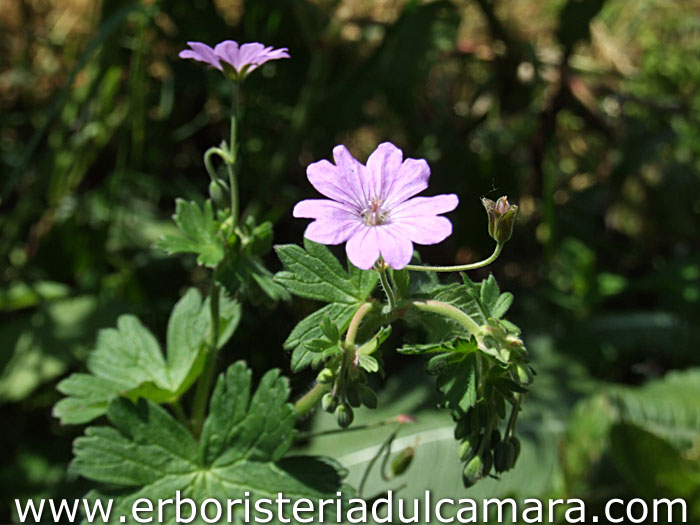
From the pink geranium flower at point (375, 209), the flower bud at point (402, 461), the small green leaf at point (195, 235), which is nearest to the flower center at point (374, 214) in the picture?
the pink geranium flower at point (375, 209)

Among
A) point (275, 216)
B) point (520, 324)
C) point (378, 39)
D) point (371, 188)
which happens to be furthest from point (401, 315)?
point (378, 39)

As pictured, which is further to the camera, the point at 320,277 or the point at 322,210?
the point at 320,277

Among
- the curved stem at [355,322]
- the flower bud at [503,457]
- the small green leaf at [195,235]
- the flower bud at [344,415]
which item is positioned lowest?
the flower bud at [503,457]

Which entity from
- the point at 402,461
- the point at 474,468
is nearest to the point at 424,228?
the point at 474,468

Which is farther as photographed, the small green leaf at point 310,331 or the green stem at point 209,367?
the green stem at point 209,367

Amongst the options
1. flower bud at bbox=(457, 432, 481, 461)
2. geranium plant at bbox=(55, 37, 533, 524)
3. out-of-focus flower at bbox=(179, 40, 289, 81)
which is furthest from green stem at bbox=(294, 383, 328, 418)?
out-of-focus flower at bbox=(179, 40, 289, 81)

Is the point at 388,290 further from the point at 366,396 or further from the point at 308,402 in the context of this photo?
the point at 308,402

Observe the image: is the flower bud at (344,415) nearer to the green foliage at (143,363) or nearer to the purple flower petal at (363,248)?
the purple flower petal at (363,248)
